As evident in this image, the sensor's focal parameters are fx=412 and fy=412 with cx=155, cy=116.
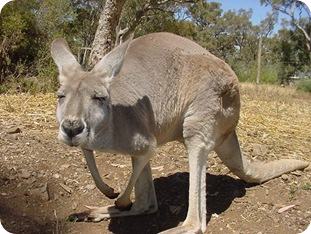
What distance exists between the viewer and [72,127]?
212cm

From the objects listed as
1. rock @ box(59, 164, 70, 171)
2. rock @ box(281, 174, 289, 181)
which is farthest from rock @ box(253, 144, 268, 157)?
rock @ box(59, 164, 70, 171)

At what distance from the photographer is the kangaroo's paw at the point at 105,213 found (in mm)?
3041

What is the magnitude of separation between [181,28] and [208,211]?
5.61 metres

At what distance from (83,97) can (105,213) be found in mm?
1160

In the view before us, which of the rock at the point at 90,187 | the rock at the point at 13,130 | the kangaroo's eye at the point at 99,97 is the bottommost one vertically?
the rock at the point at 90,187

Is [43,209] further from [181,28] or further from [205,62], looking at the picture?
[181,28]

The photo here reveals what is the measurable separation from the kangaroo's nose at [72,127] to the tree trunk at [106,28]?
359cm

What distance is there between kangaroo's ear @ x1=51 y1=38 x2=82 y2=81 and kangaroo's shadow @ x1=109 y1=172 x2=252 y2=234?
49.4 inches

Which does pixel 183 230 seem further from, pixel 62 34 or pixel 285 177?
pixel 62 34

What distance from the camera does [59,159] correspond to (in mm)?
3730

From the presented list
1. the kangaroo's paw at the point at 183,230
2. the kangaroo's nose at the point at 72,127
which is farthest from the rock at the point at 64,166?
the kangaroo's nose at the point at 72,127

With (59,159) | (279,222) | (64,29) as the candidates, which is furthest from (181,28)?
(279,222)

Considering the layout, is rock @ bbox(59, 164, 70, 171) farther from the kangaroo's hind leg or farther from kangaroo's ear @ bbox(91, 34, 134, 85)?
kangaroo's ear @ bbox(91, 34, 134, 85)

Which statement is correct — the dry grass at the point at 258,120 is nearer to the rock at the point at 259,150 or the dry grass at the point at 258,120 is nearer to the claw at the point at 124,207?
the rock at the point at 259,150
